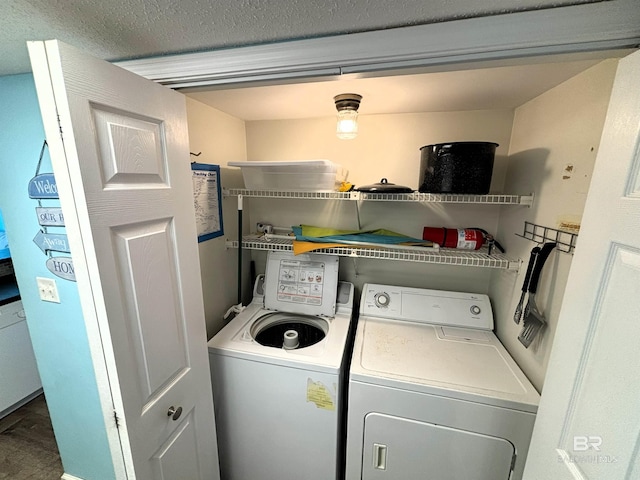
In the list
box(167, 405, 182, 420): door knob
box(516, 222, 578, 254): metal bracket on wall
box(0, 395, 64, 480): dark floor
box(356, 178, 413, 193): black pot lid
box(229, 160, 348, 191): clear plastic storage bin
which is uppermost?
box(229, 160, 348, 191): clear plastic storage bin

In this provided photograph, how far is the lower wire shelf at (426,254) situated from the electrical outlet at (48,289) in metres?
1.01

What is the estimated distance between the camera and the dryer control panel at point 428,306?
1.57 m

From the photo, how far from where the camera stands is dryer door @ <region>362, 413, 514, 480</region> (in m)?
1.11

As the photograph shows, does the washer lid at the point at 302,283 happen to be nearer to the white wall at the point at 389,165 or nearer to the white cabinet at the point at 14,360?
the white wall at the point at 389,165

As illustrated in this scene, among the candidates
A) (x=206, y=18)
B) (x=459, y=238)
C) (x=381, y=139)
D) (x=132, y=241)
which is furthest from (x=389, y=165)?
(x=132, y=241)

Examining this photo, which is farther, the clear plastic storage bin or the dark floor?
the dark floor

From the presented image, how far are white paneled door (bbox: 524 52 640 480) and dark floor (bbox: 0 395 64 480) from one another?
2780mm

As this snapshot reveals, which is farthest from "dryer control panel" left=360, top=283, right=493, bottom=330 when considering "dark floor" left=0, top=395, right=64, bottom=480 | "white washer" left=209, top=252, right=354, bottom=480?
"dark floor" left=0, top=395, right=64, bottom=480

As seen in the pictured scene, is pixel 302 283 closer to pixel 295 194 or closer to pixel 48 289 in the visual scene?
pixel 295 194

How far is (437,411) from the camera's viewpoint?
1.12 meters

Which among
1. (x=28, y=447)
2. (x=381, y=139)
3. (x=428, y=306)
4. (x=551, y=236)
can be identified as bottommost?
(x=28, y=447)

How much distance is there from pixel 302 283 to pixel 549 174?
1.44 metres

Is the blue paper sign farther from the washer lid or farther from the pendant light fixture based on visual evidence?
the pendant light fixture

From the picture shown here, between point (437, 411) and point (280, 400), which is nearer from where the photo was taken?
point (437, 411)
